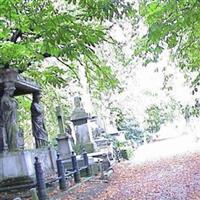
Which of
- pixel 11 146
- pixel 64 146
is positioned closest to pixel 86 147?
pixel 64 146

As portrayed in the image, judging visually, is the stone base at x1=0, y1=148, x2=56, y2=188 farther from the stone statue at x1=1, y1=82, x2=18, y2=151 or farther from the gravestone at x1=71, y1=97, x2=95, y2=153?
the gravestone at x1=71, y1=97, x2=95, y2=153

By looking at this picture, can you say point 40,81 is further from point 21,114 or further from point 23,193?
point 21,114

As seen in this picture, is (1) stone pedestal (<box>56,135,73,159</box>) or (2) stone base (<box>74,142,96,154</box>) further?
(2) stone base (<box>74,142,96,154</box>)

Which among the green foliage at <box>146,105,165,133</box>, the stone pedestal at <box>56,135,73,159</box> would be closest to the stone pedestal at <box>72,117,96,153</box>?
the stone pedestal at <box>56,135,73,159</box>

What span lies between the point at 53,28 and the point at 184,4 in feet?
7.88

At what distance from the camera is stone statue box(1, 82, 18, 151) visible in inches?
463

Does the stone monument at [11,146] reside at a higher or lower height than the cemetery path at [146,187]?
higher

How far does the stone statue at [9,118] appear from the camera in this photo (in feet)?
38.5

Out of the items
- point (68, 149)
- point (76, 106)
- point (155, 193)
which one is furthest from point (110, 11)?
point (76, 106)

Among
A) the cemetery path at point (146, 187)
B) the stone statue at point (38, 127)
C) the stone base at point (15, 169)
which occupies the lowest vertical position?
the cemetery path at point (146, 187)

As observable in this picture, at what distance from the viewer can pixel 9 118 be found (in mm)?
11891

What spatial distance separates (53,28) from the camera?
7.40 metres

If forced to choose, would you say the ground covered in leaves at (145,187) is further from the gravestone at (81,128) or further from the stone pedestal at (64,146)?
the gravestone at (81,128)

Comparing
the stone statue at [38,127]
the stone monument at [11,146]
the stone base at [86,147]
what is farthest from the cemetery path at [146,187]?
the stone base at [86,147]
